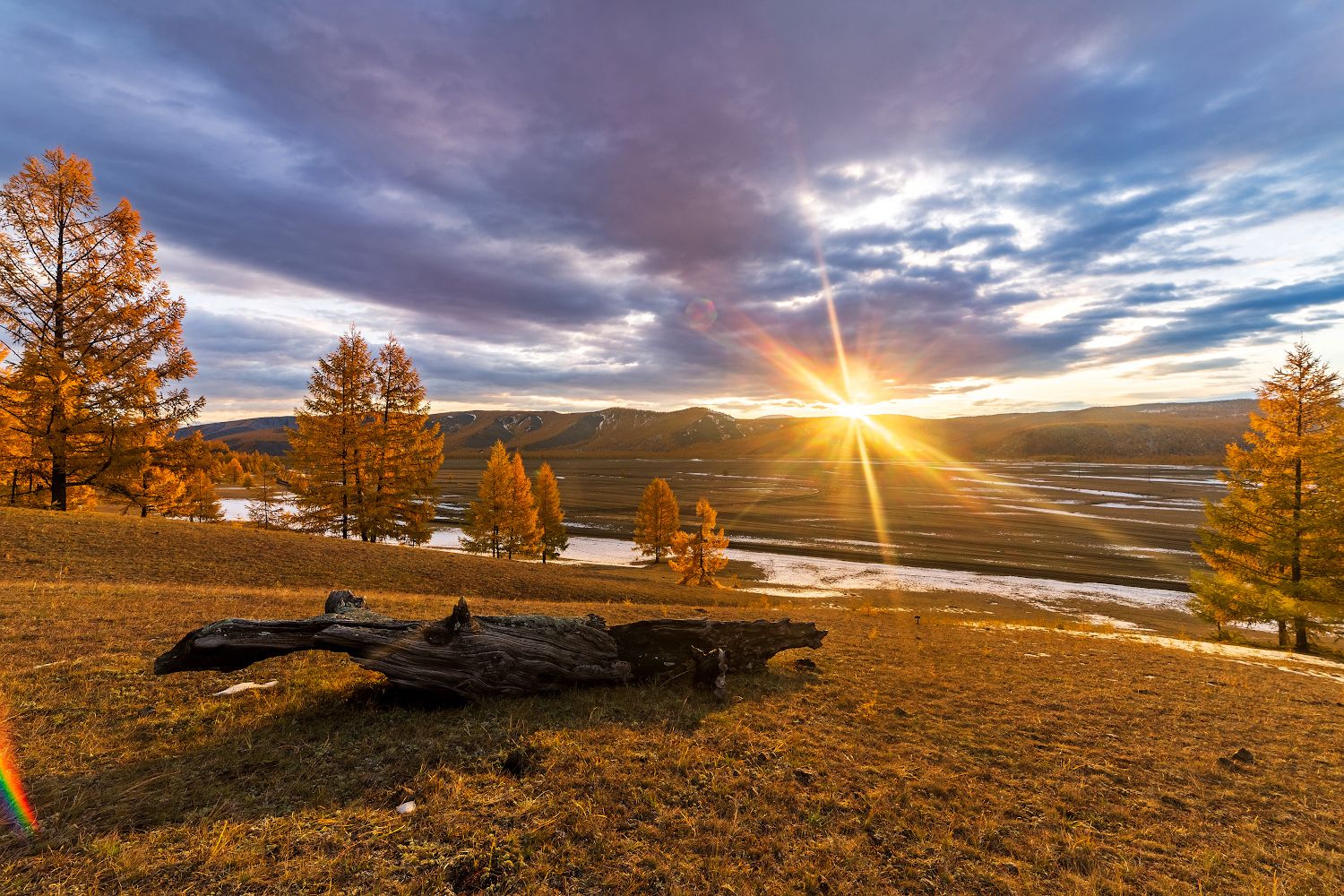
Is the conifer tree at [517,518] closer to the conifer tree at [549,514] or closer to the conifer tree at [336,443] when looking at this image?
the conifer tree at [549,514]

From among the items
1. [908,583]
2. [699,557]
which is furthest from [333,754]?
[908,583]

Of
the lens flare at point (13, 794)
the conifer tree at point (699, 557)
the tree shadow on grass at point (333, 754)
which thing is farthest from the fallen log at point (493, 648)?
the conifer tree at point (699, 557)

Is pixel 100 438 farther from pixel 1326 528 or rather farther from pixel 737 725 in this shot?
pixel 1326 528

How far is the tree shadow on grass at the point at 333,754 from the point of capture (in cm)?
507

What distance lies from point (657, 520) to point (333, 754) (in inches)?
2127

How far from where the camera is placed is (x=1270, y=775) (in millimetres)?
7477

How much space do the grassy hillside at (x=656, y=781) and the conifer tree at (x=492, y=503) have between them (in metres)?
38.1

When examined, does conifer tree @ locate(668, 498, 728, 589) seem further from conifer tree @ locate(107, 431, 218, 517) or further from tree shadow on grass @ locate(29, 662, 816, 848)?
tree shadow on grass @ locate(29, 662, 816, 848)

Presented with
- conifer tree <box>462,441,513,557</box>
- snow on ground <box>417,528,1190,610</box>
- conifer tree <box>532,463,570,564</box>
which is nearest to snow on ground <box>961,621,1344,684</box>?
snow on ground <box>417,528,1190,610</box>

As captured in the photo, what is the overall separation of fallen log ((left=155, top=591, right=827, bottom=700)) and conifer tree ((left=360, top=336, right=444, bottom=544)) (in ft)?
81.2

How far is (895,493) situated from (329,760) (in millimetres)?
141110

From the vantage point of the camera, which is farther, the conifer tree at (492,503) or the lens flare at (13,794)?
the conifer tree at (492,503)

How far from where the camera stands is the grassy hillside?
464cm

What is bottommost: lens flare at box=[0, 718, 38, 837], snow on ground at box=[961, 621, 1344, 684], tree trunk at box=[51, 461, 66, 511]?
snow on ground at box=[961, 621, 1344, 684]
